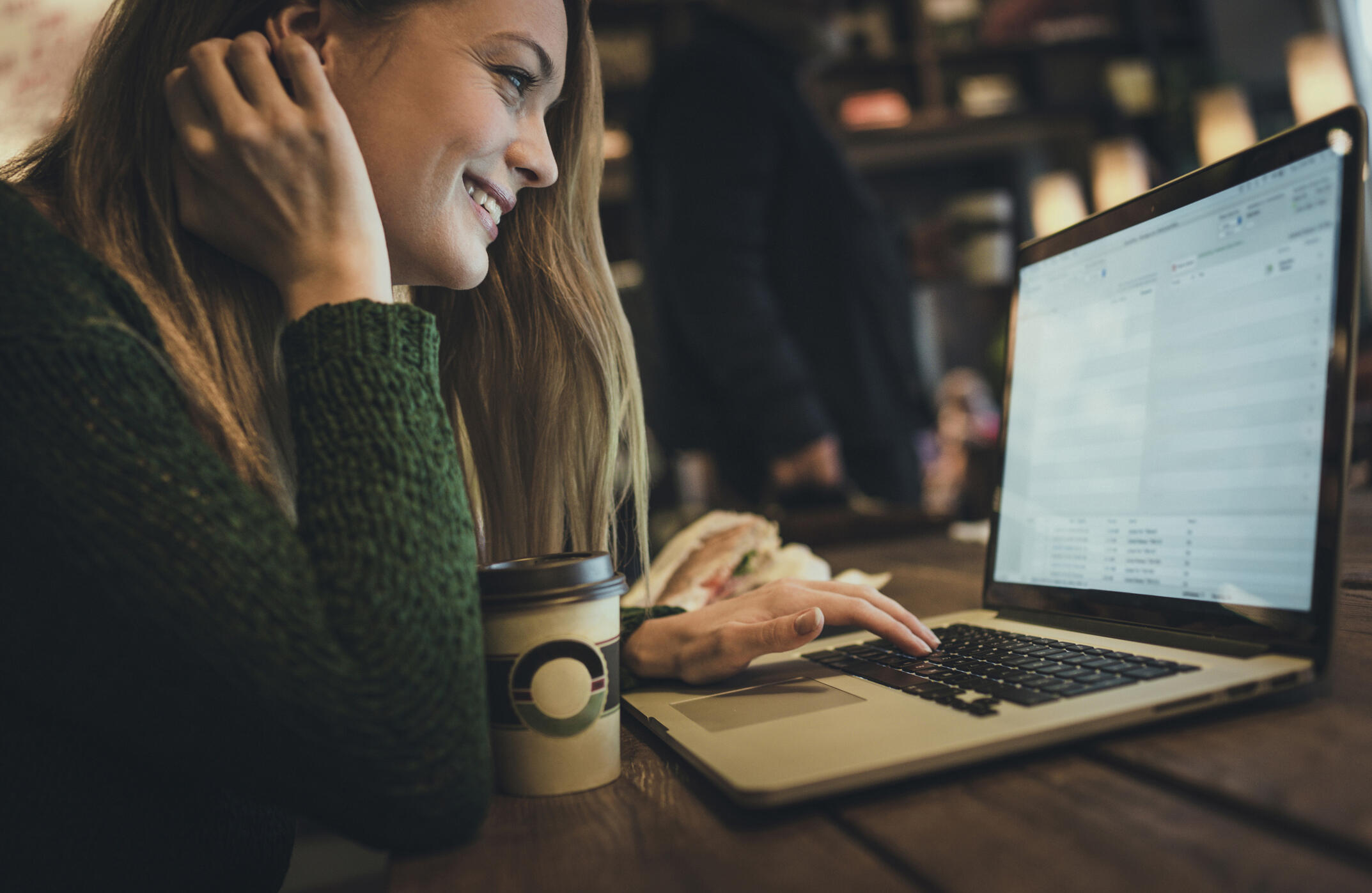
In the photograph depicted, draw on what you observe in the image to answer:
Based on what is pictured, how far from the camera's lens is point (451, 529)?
0.48 m

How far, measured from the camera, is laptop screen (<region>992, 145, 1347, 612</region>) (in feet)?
1.61

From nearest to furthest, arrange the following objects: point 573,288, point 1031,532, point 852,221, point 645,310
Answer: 1. point 1031,532
2. point 573,288
3. point 852,221
4. point 645,310

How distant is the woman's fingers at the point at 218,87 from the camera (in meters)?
0.58

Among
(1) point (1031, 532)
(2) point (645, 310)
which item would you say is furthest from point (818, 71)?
(1) point (1031, 532)

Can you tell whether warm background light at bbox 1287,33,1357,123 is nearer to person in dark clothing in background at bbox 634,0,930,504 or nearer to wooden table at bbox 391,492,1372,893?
person in dark clothing in background at bbox 634,0,930,504

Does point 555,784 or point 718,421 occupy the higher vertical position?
point 718,421

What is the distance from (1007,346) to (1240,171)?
0.91 ft

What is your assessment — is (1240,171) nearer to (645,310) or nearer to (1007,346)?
(1007,346)

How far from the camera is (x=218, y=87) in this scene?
1.91 ft

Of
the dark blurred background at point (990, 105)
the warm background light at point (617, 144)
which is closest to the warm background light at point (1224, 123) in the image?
the dark blurred background at point (990, 105)

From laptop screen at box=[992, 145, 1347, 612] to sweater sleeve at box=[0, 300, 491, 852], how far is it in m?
0.46

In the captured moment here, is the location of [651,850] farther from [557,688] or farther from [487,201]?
[487,201]

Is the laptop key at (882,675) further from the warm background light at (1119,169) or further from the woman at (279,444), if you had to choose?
the warm background light at (1119,169)

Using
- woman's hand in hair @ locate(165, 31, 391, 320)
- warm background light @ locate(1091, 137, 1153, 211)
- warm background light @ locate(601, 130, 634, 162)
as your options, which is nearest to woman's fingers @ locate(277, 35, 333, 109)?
woman's hand in hair @ locate(165, 31, 391, 320)
